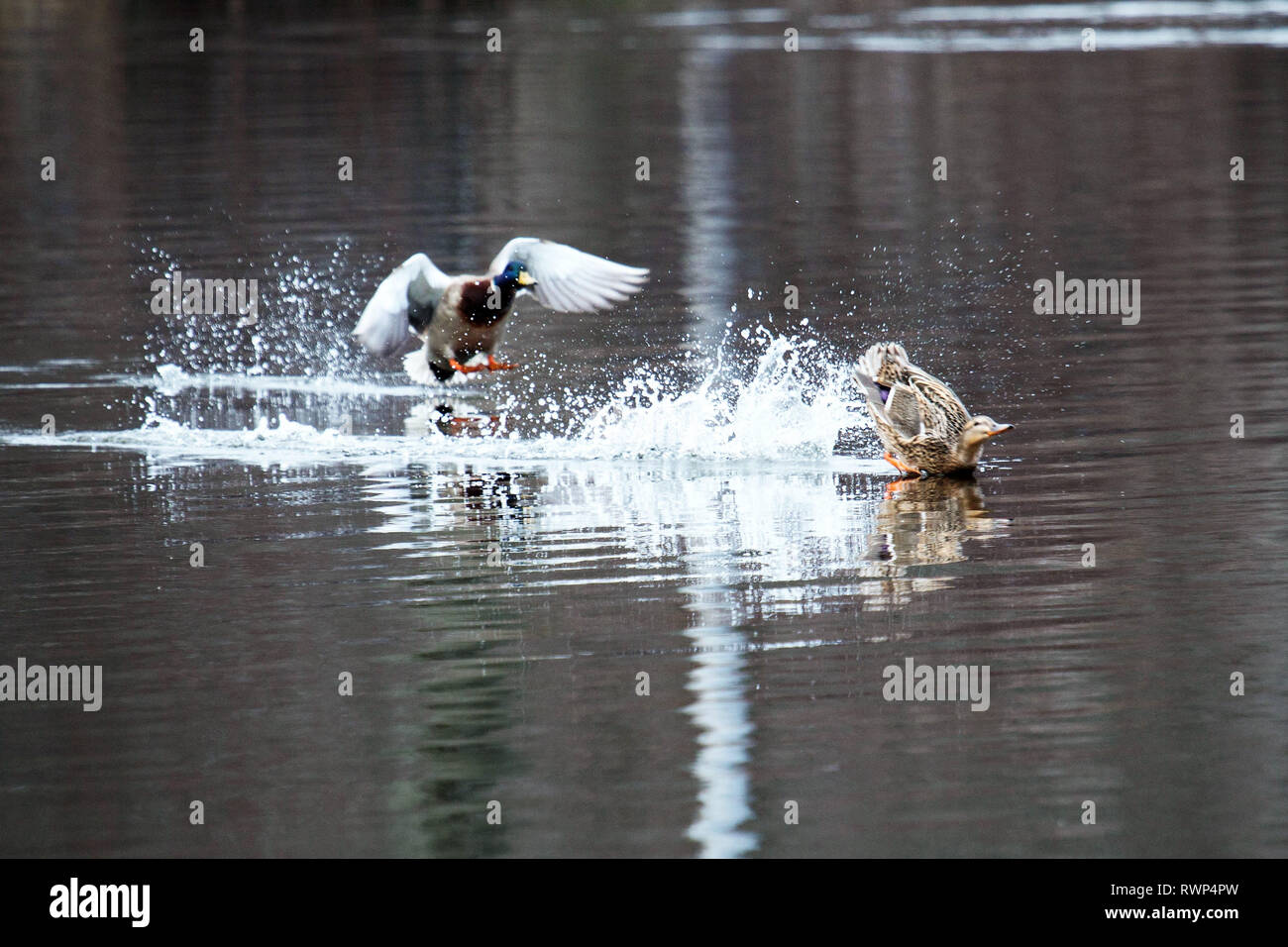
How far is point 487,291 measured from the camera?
13469mm

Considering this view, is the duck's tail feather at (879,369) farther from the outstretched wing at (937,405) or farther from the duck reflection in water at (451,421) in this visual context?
the duck reflection in water at (451,421)

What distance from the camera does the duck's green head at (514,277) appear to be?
13.4 metres

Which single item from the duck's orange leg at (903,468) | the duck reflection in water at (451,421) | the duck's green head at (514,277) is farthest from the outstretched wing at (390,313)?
the duck's orange leg at (903,468)

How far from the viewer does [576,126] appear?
3262 cm

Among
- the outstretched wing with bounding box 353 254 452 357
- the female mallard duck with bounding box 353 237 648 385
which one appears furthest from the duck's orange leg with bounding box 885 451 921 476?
the outstretched wing with bounding box 353 254 452 357

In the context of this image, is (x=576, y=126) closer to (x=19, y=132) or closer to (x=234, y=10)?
(x=19, y=132)

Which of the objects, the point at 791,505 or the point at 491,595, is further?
the point at 791,505

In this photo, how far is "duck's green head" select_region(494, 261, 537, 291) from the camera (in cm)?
1338

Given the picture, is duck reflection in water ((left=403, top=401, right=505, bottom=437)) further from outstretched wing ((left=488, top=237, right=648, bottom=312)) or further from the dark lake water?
outstretched wing ((left=488, top=237, right=648, bottom=312))

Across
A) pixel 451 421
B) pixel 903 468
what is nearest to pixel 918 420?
pixel 903 468

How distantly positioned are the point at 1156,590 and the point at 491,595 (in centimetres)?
283

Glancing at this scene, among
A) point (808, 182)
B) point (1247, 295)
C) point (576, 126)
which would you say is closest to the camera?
point (1247, 295)

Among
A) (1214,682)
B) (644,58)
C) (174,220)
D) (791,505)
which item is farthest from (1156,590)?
(644,58)

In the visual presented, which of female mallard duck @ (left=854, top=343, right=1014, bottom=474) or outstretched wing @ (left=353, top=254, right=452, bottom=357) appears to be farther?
outstretched wing @ (left=353, top=254, right=452, bottom=357)
